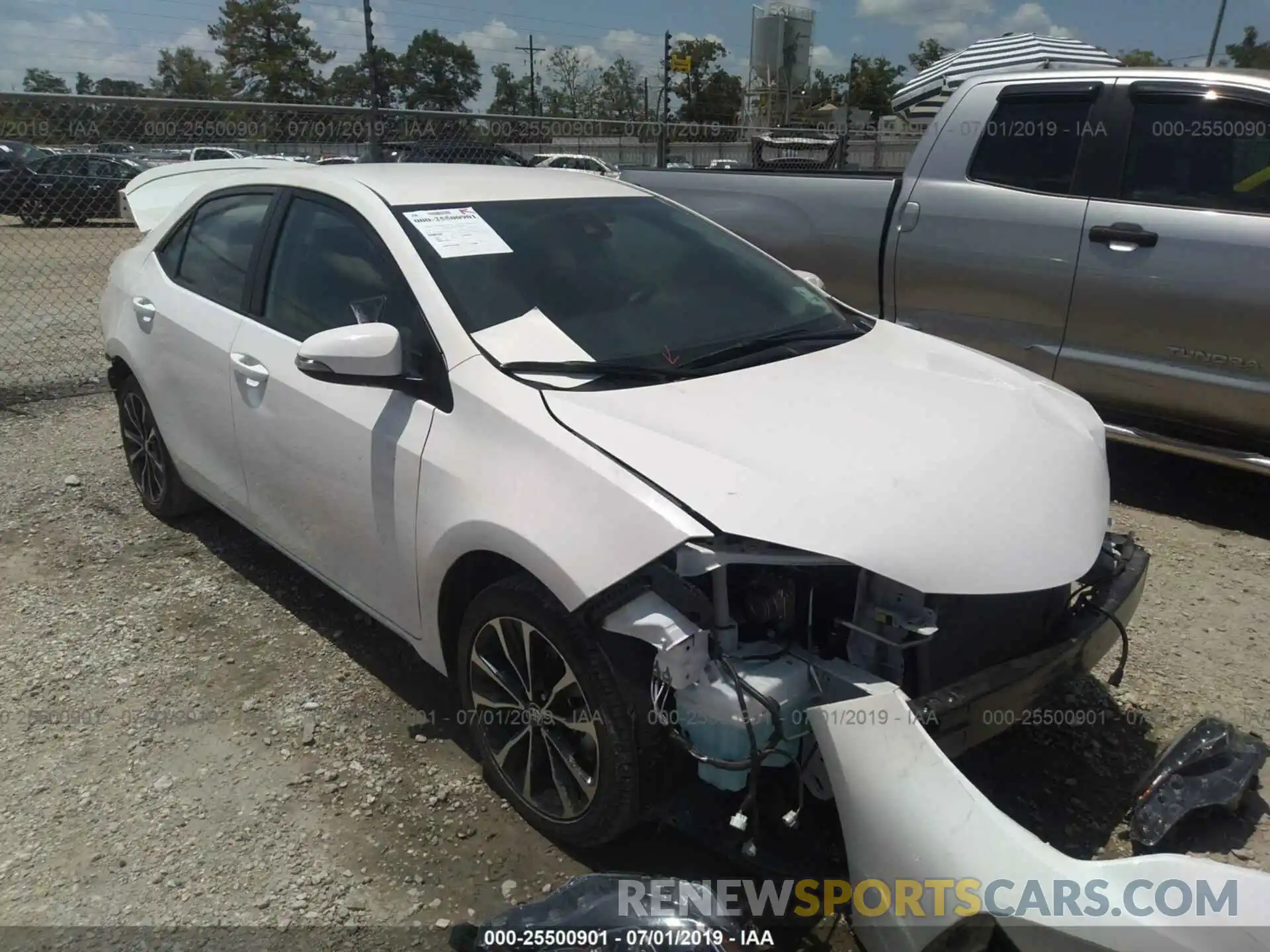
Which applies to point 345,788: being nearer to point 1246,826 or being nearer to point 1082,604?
point 1082,604

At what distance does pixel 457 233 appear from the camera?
2941mm

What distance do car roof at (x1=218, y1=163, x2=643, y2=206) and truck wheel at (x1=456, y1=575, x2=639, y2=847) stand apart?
1.44m

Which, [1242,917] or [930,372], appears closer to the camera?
[1242,917]

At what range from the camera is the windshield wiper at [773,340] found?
2.76 meters

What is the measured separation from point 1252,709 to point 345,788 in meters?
2.92

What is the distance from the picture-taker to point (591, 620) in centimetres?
217

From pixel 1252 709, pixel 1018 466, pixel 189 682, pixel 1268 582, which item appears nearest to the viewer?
pixel 1018 466

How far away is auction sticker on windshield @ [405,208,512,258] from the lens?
2875mm

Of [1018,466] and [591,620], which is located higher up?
[1018,466]

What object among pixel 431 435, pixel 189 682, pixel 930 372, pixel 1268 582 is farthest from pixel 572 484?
pixel 1268 582

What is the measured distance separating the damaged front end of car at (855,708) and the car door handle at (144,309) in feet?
9.33

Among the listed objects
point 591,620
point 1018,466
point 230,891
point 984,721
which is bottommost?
point 230,891

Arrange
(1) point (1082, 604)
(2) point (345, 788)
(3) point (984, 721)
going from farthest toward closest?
(2) point (345, 788) → (1) point (1082, 604) → (3) point (984, 721)

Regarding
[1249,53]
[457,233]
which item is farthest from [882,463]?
[1249,53]
